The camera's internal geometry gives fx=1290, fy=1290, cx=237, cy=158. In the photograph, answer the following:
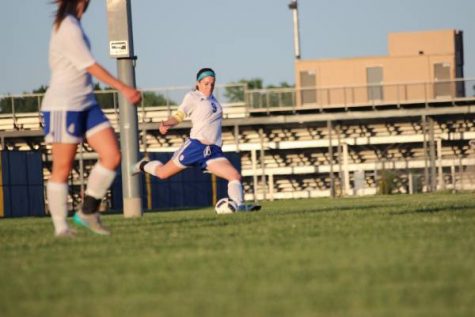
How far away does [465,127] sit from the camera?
60.5 metres

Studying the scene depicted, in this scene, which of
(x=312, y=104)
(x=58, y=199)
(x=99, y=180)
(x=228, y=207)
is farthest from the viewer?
(x=312, y=104)

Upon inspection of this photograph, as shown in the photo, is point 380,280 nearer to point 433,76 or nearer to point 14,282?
point 14,282

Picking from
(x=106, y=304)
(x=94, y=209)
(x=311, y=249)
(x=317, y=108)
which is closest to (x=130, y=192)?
(x=94, y=209)

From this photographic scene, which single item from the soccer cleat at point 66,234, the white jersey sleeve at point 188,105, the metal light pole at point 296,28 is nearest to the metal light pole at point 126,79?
the white jersey sleeve at point 188,105

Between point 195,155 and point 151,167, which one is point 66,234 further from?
point 195,155

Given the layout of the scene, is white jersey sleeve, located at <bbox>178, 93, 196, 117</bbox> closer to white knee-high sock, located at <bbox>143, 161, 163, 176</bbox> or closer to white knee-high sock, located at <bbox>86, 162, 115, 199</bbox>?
white knee-high sock, located at <bbox>143, 161, 163, 176</bbox>

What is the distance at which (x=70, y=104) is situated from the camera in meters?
10.7

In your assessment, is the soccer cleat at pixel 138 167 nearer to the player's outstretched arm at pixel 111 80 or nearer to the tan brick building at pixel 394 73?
the player's outstretched arm at pixel 111 80

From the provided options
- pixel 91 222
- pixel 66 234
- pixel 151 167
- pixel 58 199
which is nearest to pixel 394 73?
pixel 151 167

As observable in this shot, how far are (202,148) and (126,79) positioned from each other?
5.09 ft

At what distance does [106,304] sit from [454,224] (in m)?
5.73

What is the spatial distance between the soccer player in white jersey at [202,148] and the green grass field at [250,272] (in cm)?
565

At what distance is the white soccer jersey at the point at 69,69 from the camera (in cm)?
1076

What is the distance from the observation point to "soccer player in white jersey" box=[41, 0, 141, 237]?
35.1 ft
